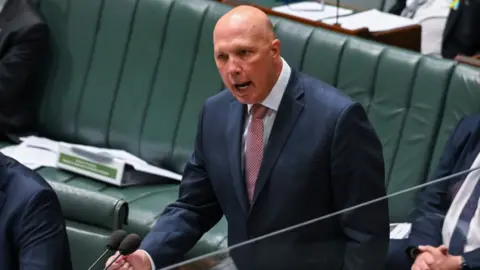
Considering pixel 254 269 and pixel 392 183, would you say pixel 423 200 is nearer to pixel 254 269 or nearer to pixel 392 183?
pixel 254 269

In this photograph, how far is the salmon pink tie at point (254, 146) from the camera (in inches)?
85.3

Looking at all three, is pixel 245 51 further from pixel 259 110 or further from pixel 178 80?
pixel 178 80

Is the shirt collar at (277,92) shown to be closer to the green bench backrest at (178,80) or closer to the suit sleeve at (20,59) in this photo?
the green bench backrest at (178,80)

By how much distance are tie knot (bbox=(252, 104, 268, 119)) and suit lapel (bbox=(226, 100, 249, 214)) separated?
0.11 ft

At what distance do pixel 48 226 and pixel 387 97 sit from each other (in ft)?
4.96

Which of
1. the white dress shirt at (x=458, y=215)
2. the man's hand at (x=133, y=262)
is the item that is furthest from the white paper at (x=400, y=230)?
the man's hand at (x=133, y=262)

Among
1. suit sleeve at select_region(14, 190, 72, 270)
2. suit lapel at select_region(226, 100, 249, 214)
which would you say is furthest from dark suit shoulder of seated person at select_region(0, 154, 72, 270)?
suit lapel at select_region(226, 100, 249, 214)

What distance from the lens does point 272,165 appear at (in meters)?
2.14

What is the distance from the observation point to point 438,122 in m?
3.33

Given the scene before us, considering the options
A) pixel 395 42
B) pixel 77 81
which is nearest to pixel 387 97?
pixel 395 42

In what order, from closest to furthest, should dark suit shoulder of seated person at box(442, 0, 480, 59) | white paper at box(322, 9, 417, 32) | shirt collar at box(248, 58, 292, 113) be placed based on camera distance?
shirt collar at box(248, 58, 292, 113) → white paper at box(322, 9, 417, 32) → dark suit shoulder of seated person at box(442, 0, 480, 59)

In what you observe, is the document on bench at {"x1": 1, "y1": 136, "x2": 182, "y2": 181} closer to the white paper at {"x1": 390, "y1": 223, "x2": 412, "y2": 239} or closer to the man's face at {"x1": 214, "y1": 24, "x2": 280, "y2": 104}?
the white paper at {"x1": 390, "y1": 223, "x2": 412, "y2": 239}

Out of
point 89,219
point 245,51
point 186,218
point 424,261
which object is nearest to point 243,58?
point 245,51

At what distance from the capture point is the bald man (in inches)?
79.3
